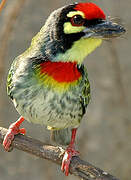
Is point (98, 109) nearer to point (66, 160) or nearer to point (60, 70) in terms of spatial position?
point (66, 160)

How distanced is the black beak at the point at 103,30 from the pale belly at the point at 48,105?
2.14ft

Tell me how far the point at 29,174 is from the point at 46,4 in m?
2.39

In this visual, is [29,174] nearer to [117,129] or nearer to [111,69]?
[117,129]

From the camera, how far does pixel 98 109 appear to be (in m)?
7.11

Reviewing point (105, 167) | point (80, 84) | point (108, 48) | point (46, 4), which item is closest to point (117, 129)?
point (105, 167)

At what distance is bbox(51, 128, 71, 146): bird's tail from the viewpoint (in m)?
5.18

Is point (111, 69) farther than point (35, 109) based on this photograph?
Yes

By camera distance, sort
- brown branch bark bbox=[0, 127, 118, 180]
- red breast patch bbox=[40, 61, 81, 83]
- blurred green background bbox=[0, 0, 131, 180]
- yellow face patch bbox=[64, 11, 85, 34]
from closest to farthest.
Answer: yellow face patch bbox=[64, 11, 85, 34], brown branch bark bbox=[0, 127, 118, 180], red breast patch bbox=[40, 61, 81, 83], blurred green background bbox=[0, 0, 131, 180]

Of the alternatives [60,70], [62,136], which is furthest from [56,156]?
[60,70]

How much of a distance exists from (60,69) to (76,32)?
0.39 metres

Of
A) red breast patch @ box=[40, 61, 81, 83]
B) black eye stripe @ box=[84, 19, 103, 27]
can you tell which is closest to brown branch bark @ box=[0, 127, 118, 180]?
red breast patch @ box=[40, 61, 81, 83]

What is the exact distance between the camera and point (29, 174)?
6.98 metres

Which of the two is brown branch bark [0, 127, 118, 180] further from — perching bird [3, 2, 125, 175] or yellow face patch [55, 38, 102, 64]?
yellow face patch [55, 38, 102, 64]

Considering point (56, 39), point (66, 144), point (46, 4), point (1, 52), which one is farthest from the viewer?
point (46, 4)
